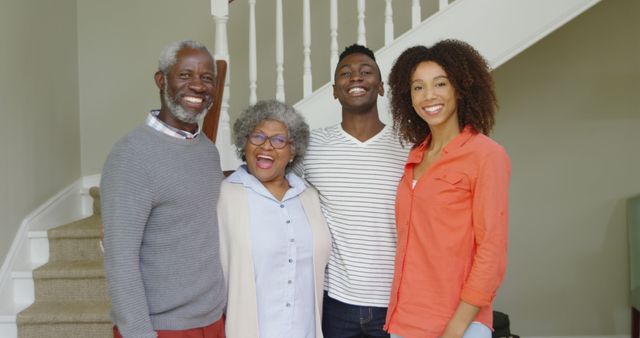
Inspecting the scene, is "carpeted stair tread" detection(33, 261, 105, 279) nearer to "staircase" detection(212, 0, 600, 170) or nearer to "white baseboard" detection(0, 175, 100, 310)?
"white baseboard" detection(0, 175, 100, 310)

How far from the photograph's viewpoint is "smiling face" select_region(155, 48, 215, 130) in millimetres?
1449

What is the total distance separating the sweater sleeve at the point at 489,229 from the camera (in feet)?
4.06

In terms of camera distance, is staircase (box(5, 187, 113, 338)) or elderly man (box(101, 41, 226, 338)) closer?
elderly man (box(101, 41, 226, 338))

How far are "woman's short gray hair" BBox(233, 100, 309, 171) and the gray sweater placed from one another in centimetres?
19

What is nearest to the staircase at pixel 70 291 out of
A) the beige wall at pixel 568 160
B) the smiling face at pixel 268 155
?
the beige wall at pixel 568 160

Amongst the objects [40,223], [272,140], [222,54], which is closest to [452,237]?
[272,140]

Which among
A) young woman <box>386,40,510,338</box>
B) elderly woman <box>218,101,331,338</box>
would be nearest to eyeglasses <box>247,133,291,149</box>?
elderly woman <box>218,101,331,338</box>

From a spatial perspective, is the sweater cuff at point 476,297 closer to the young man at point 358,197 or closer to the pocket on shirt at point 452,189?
the pocket on shirt at point 452,189

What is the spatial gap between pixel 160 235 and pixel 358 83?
77cm

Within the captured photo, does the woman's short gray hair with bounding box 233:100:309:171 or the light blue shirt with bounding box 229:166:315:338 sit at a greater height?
the woman's short gray hair with bounding box 233:100:309:171

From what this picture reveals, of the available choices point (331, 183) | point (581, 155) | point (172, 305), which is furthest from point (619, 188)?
point (172, 305)

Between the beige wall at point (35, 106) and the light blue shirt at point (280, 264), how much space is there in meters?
1.67

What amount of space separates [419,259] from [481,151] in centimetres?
31

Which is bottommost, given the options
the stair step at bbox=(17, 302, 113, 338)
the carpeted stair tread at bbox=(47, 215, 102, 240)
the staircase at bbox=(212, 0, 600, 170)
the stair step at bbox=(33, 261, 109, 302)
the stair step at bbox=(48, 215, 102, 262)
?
the stair step at bbox=(17, 302, 113, 338)
